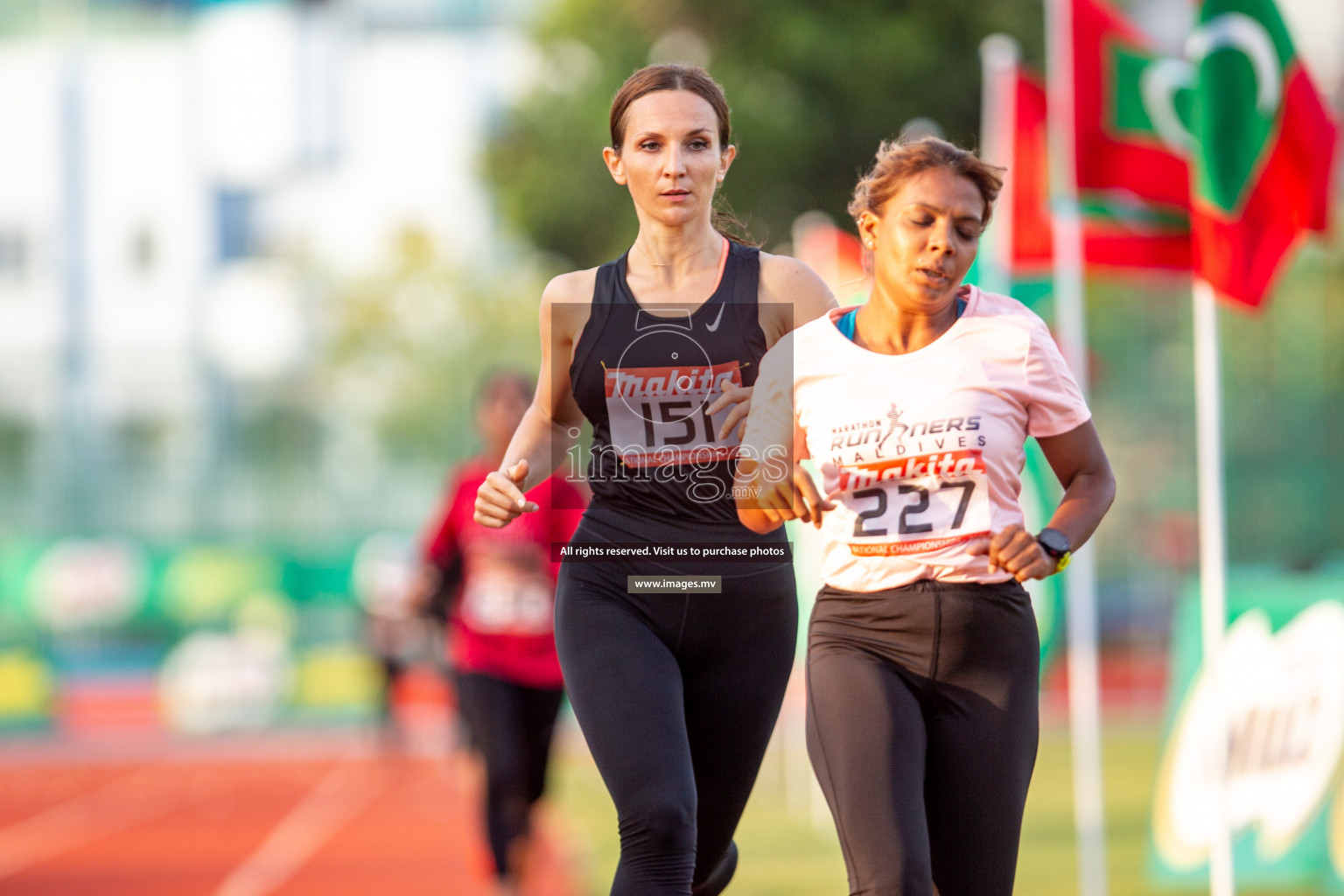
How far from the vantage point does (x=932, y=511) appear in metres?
3.70

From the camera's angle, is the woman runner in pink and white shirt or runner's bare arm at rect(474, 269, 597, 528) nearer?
the woman runner in pink and white shirt

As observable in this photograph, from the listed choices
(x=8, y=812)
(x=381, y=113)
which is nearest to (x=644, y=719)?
(x=8, y=812)

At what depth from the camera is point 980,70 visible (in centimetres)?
1850

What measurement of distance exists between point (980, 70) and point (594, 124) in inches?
168

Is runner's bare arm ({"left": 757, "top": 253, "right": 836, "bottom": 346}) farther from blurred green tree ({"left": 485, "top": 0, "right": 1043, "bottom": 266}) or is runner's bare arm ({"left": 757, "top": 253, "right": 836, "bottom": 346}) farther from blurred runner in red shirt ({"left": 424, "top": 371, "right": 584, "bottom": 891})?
blurred green tree ({"left": 485, "top": 0, "right": 1043, "bottom": 266})

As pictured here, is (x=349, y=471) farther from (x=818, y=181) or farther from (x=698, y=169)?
(x=698, y=169)

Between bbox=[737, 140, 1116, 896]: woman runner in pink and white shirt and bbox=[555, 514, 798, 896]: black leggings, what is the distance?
1.17ft

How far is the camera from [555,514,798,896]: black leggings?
3850 millimetres

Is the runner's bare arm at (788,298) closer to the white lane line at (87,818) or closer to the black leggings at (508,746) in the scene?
the black leggings at (508,746)

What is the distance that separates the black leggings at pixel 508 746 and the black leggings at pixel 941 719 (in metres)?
3.67

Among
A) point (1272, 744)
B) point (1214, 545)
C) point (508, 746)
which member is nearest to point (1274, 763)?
point (1272, 744)

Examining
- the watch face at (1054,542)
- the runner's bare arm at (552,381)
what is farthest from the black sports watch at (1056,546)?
the runner's bare arm at (552,381)

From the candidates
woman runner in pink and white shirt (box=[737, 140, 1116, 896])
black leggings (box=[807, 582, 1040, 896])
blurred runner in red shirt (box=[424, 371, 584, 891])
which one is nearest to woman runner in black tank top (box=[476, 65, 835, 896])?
woman runner in pink and white shirt (box=[737, 140, 1116, 896])

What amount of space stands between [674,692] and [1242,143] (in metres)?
3.87
